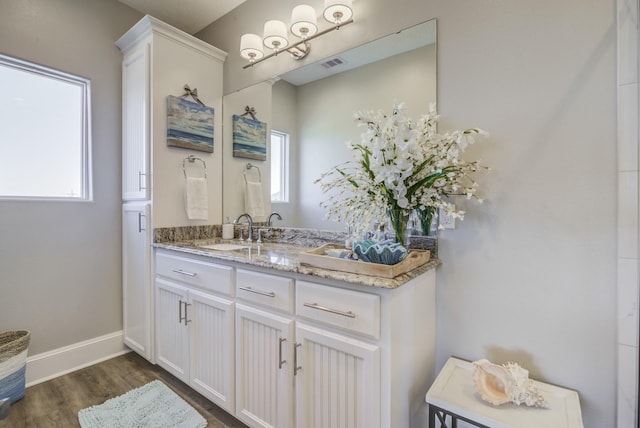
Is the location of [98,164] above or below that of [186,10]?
below

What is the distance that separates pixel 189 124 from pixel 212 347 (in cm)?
160

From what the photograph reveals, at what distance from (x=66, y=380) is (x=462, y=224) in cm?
274

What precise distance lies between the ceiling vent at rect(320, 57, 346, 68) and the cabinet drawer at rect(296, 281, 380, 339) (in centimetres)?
135

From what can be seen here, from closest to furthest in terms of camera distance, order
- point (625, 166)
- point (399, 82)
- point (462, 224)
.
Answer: point (625, 166), point (462, 224), point (399, 82)

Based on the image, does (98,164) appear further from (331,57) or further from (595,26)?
(595,26)

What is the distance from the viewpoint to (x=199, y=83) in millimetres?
2379

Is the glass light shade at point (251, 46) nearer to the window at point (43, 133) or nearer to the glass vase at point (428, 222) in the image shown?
the window at point (43, 133)

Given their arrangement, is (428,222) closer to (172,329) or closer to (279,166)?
(279,166)

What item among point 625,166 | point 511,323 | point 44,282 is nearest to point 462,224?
point 511,323

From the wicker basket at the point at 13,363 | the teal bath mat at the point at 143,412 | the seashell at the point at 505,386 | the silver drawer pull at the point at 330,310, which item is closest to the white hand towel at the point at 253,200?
the silver drawer pull at the point at 330,310

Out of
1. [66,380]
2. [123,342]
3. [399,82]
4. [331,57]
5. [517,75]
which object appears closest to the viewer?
[517,75]

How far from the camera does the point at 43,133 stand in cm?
212

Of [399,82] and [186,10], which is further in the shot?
[186,10]

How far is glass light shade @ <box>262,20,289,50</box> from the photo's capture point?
6.35 ft
